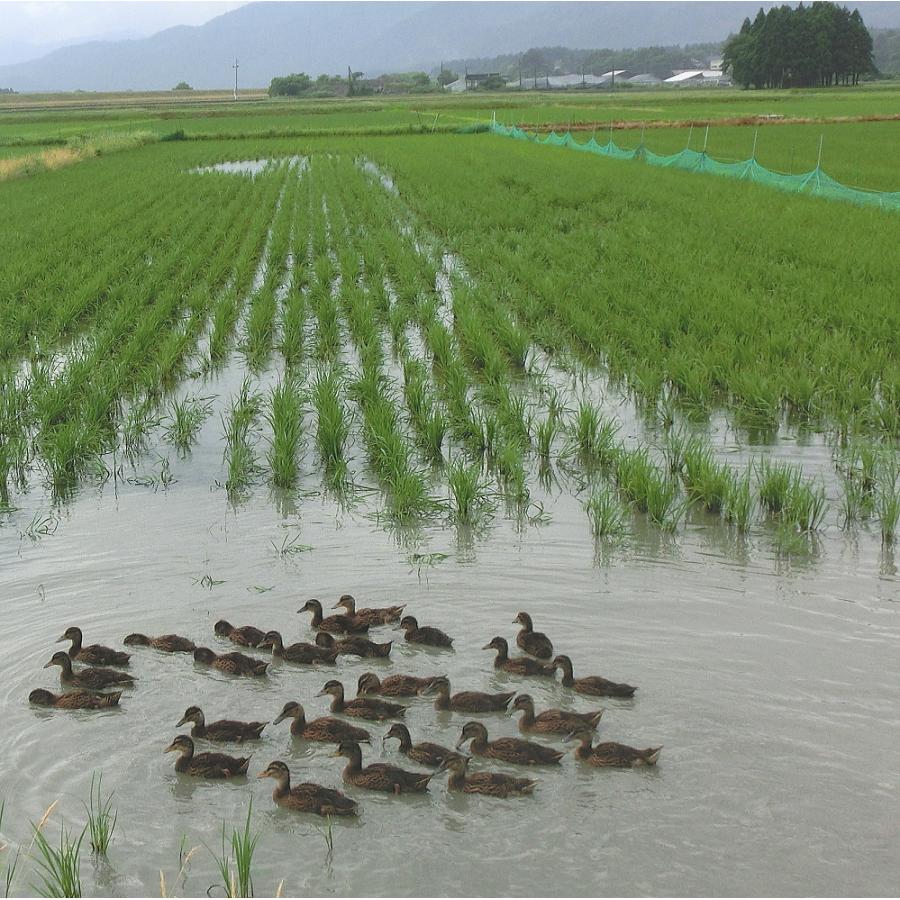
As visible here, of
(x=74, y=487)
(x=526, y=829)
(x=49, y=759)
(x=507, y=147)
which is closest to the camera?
(x=526, y=829)

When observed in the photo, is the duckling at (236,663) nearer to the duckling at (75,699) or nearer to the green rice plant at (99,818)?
the duckling at (75,699)

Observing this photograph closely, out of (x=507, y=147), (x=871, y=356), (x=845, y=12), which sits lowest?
(x=871, y=356)

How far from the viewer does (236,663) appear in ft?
16.3

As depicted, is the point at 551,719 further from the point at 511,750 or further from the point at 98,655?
the point at 98,655

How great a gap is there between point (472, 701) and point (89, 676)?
168 centimetres

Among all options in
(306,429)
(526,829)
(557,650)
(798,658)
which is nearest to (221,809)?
(526,829)

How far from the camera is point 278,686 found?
4.98 meters

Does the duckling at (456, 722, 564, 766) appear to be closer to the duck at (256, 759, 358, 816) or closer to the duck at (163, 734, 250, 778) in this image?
the duck at (256, 759, 358, 816)

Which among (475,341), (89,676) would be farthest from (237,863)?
(475,341)

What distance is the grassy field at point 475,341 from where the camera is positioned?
7410 mm

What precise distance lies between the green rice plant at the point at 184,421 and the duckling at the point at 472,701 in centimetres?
413

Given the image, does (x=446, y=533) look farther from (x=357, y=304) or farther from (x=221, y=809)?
(x=357, y=304)

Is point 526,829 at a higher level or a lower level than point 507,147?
lower

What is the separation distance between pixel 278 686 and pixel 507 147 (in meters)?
31.7
